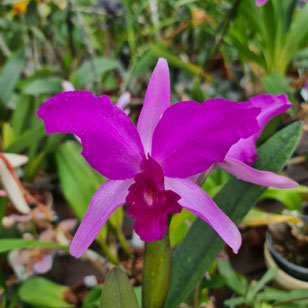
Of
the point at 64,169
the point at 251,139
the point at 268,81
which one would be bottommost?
the point at 64,169

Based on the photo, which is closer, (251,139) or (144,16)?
(251,139)

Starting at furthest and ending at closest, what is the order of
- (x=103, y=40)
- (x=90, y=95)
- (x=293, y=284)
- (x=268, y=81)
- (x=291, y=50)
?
(x=103, y=40)
(x=291, y=50)
(x=268, y=81)
(x=293, y=284)
(x=90, y=95)

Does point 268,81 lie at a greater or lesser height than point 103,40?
greater

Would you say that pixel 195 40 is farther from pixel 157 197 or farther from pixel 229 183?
pixel 157 197

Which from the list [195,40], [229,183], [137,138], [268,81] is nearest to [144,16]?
[195,40]

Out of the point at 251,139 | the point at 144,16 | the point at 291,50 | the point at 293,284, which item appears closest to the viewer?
Result: the point at 251,139

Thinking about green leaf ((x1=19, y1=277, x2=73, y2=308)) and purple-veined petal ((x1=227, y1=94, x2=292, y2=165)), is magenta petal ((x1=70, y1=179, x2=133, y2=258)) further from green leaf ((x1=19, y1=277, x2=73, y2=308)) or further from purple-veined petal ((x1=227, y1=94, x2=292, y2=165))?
green leaf ((x1=19, y1=277, x2=73, y2=308))
